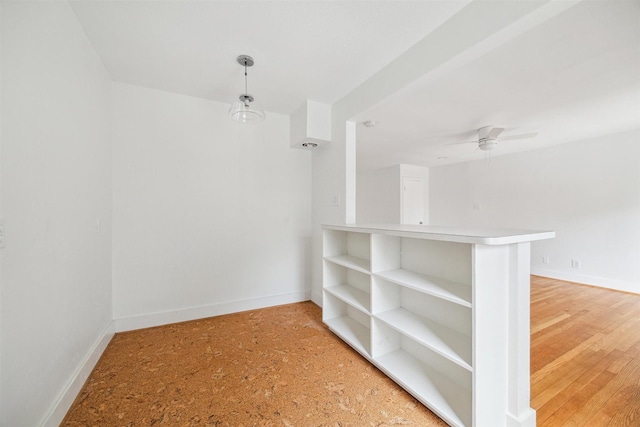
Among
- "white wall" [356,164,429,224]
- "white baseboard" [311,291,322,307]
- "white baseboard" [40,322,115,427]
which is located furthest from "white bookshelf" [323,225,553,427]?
"white wall" [356,164,429,224]

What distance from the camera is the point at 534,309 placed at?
3.04 m

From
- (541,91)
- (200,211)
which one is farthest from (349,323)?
(541,91)

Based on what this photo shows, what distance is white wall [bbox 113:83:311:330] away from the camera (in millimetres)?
2449

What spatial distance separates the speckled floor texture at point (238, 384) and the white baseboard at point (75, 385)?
4cm

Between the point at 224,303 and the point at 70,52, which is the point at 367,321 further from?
the point at 70,52

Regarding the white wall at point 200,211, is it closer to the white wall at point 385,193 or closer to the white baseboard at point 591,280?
the white wall at point 385,193

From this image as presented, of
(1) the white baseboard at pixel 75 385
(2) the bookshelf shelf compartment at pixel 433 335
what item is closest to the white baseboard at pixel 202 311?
(1) the white baseboard at pixel 75 385

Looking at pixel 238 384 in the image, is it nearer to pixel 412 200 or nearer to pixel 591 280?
pixel 591 280

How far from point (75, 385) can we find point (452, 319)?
2461 millimetres

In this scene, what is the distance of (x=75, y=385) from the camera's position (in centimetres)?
155

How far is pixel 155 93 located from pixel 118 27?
0.88 m

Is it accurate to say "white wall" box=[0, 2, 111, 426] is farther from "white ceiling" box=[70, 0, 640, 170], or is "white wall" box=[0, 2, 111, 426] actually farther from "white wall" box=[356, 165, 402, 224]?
"white wall" box=[356, 165, 402, 224]

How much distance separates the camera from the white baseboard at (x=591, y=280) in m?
3.66

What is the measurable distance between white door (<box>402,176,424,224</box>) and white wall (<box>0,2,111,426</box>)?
580 cm
